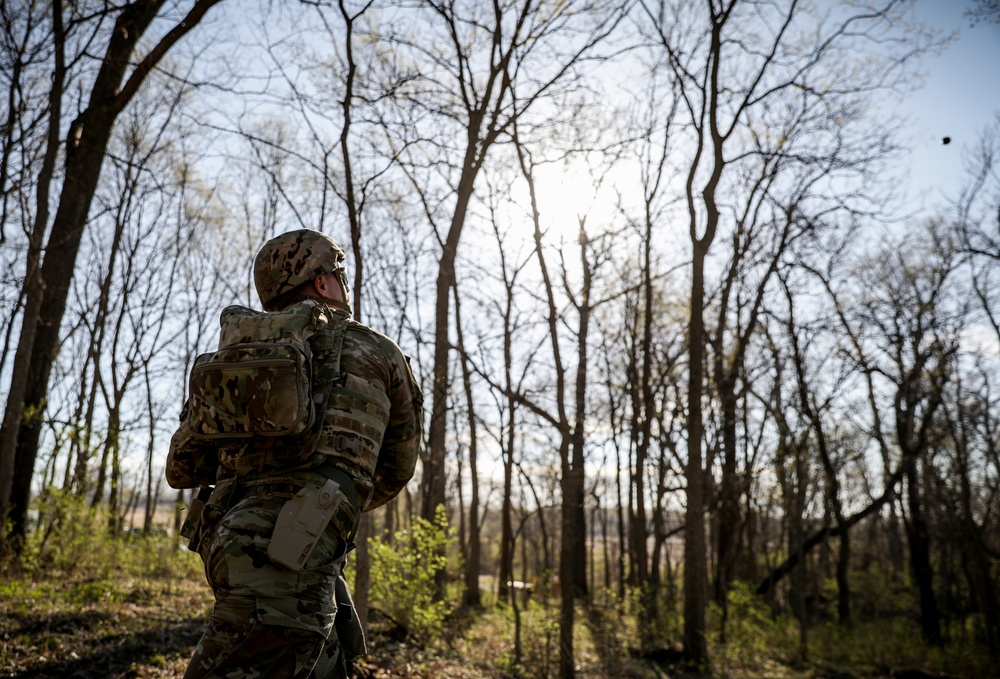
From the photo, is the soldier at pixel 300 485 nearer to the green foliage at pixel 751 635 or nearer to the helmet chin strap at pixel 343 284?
the helmet chin strap at pixel 343 284

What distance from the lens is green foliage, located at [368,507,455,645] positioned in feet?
21.9

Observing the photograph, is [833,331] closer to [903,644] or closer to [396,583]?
[903,644]

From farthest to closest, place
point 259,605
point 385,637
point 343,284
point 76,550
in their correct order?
1. point 76,550
2. point 385,637
3. point 343,284
4. point 259,605

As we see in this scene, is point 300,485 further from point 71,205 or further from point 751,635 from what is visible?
point 751,635

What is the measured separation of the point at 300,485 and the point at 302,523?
13cm

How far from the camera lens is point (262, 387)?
186 cm

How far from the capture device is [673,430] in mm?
16031

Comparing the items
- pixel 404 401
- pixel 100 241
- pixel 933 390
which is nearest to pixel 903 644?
pixel 933 390

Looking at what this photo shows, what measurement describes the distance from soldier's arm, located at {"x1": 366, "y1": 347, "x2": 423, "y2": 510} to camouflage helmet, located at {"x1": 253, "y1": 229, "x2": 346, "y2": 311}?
0.41 m

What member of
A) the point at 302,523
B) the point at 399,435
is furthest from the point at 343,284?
the point at 302,523

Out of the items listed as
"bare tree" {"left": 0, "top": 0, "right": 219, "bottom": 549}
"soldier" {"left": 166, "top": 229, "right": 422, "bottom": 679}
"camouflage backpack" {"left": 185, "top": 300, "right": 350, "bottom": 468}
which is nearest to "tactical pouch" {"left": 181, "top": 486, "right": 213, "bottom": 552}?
"soldier" {"left": 166, "top": 229, "right": 422, "bottom": 679}

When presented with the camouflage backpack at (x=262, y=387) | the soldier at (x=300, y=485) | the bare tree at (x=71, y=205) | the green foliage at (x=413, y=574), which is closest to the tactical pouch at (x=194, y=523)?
the soldier at (x=300, y=485)

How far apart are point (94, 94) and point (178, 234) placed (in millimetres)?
9655

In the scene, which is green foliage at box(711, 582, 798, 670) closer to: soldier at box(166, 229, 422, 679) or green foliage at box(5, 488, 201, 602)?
green foliage at box(5, 488, 201, 602)
